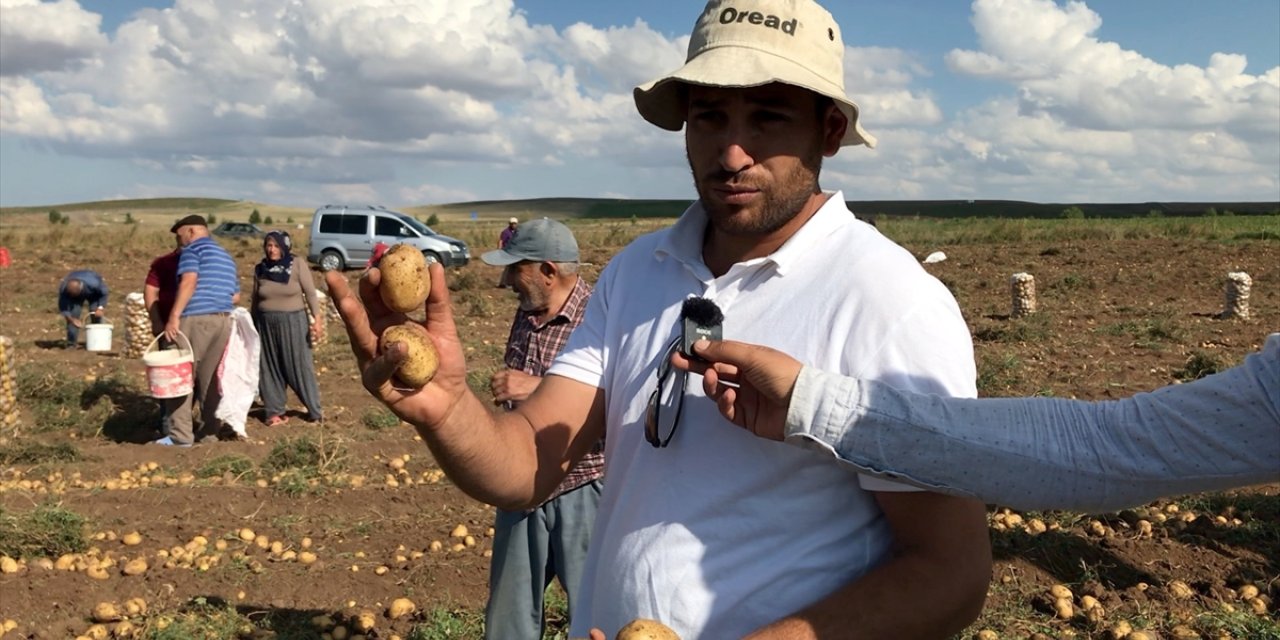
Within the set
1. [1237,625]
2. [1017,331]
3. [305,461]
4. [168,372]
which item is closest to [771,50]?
[1237,625]

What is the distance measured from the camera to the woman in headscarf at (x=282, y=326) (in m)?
8.70

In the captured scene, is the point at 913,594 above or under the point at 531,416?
under

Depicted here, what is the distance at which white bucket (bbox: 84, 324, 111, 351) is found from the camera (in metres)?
12.5

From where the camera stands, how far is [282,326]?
28.9 feet

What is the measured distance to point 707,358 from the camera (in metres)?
1.60

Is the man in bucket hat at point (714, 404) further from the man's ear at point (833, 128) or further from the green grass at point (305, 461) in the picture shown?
the green grass at point (305, 461)

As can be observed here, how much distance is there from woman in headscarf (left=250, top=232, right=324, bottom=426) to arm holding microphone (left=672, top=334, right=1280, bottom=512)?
776 cm

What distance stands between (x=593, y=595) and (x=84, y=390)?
923cm

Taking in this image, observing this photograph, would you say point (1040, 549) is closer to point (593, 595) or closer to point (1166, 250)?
point (593, 595)

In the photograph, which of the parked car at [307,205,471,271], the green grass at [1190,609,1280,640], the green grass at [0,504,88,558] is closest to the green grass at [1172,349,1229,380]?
the green grass at [1190,609,1280,640]

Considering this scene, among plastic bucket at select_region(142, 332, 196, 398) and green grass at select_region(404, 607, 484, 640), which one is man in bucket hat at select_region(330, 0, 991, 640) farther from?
plastic bucket at select_region(142, 332, 196, 398)

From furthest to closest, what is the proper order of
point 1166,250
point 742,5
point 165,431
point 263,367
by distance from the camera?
1. point 1166,250
2. point 263,367
3. point 165,431
4. point 742,5

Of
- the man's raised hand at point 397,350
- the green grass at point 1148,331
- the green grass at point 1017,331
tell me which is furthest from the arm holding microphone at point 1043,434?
the green grass at point 1017,331

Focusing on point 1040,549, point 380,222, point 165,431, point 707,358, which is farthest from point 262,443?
point 380,222
